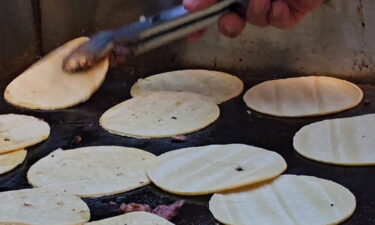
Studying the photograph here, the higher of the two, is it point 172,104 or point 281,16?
point 281,16

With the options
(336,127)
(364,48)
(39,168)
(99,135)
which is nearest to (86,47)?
(99,135)

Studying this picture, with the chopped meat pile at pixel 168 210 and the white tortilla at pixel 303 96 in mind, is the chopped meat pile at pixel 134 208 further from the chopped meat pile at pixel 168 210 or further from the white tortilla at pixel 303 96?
Result: the white tortilla at pixel 303 96

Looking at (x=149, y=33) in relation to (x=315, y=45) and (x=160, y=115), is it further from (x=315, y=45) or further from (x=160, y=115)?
(x=315, y=45)

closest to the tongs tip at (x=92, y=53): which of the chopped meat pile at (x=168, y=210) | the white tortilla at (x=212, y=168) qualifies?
the white tortilla at (x=212, y=168)

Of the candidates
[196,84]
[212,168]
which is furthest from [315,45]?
[212,168]

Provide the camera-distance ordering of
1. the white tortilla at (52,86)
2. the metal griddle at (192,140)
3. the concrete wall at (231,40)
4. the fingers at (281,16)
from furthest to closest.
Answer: the concrete wall at (231,40), the white tortilla at (52,86), the fingers at (281,16), the metal griddle at (192,140)

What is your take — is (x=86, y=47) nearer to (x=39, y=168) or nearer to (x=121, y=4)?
(x=39, y=168)

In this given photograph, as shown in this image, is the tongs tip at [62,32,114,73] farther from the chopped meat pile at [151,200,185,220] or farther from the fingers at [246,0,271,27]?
the chopped meat pile at [151,200,185,220]

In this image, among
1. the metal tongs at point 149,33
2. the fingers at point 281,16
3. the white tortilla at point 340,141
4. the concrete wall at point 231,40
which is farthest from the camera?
the concrete wall at point 231,40
